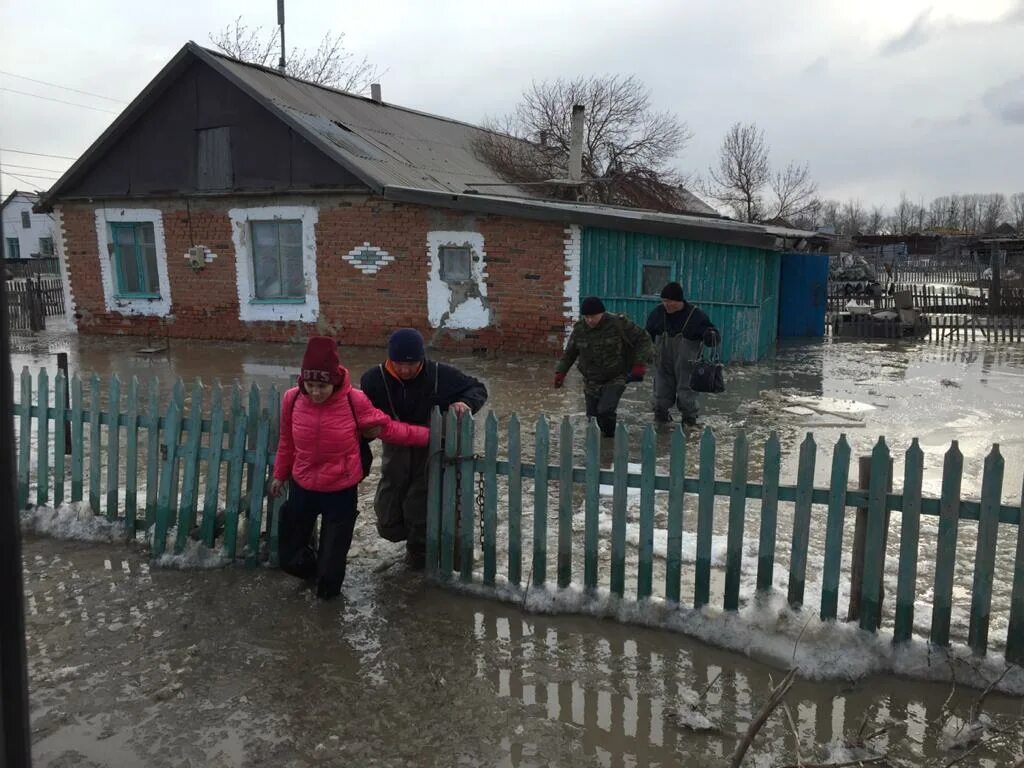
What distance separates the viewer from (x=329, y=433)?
3.85 m

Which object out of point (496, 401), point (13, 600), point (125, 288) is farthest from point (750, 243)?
point (125, 288)

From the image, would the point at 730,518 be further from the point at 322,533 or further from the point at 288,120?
the point at 288,120

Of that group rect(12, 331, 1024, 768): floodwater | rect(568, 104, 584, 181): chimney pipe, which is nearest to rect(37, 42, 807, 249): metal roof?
rect(568, 104, 584, 181): chimney pipe

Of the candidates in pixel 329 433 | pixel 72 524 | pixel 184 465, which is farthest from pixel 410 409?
pixel 72 524

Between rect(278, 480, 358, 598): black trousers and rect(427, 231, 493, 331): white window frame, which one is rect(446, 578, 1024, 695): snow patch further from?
rect(427, 231, 493, 331): white window frame

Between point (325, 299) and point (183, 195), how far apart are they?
3.55 meters

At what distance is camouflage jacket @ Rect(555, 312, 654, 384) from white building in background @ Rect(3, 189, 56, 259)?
5990 cm

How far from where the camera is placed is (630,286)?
12.4 meters

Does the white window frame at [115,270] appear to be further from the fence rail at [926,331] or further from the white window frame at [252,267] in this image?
the fence rail at [926,331]

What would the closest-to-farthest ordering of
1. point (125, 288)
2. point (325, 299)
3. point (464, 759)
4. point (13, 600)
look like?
1. point (13, 600)
2. point (464, 759)
3. point (325, 299)
4. point (125, 288)

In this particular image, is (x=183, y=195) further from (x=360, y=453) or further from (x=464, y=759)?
(x=464, y=759)

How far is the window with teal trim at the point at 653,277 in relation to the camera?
12.2 meters

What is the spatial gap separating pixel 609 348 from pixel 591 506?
314 cm

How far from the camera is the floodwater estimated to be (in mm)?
2951
